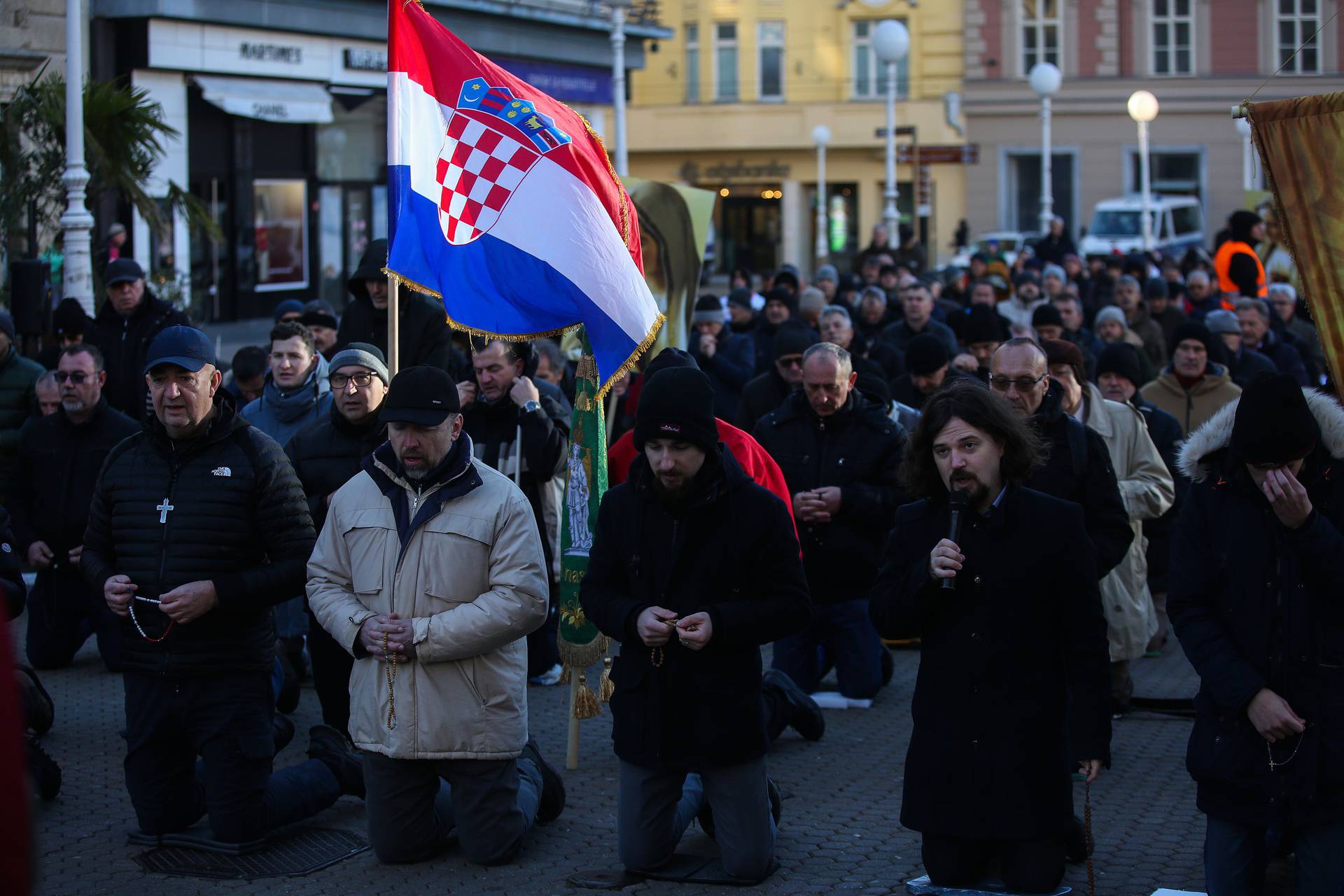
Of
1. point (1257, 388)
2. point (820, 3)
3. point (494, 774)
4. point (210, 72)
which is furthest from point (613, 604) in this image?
point (820, 3)

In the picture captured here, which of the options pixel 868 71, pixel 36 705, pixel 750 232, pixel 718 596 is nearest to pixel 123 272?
pixel 36 705

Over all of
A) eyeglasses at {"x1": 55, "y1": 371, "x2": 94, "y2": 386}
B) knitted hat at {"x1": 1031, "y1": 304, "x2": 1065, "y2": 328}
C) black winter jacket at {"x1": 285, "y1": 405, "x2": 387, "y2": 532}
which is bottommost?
black winter jacket at {"x1": 285, "y1": 405, "x2": 387, "y2": 532}

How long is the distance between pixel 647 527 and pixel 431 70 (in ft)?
9.85

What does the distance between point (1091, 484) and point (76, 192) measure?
877 cm

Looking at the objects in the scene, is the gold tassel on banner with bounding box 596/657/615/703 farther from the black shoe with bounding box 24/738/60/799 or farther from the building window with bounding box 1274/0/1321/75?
the building window with bounding box 1274/0/1321/75

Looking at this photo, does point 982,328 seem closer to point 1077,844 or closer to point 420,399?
point 1077,844

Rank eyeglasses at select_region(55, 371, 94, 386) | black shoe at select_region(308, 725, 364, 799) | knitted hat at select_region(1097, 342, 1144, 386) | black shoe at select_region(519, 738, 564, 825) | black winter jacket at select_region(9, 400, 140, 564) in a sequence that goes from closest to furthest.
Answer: black shoe at select_region(519, 738, 564, 825)
black shoe at select_region(308, 725, 364, 799)
eyeglasses at select_region(55, 371, 94, 386)
black winter jacket at select_region(9, 400, 140, 564)
knitted hat at select_region(1097, 342, 1144, 386)

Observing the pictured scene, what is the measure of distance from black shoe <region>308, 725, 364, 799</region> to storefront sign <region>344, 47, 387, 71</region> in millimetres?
20328

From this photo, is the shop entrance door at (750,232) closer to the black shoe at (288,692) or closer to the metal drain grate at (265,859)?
the black shoe at (288,692)

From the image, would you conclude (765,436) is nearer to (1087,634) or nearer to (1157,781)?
(1157,781)

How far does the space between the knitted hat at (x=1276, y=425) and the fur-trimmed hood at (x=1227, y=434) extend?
7cm

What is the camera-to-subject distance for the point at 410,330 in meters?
9.59

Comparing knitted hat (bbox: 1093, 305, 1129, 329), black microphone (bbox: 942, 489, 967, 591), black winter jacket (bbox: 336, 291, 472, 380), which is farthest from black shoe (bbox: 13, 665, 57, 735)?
knitted hat (bbox: 1093, 305, 1129, 329)

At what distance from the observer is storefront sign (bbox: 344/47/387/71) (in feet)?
84.0
